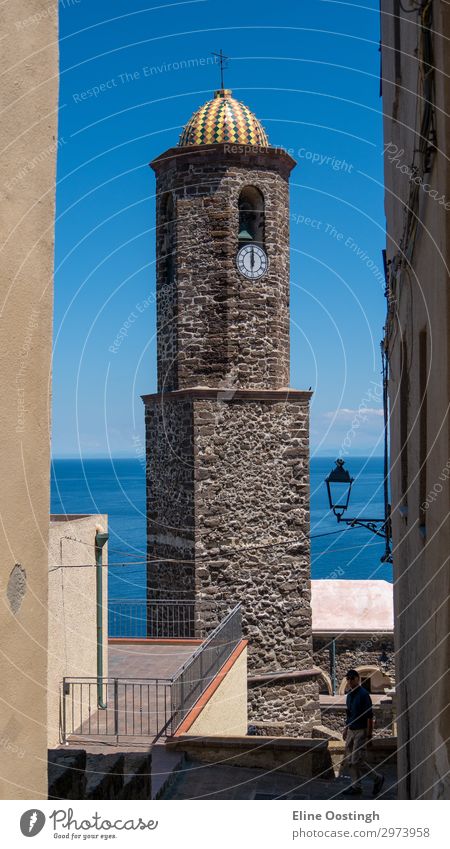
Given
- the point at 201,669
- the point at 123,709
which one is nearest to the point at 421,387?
the point at 201,669

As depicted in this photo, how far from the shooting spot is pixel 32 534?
16.1 feet

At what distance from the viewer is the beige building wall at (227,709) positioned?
42.8 ft

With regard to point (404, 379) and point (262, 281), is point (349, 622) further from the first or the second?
point (404, 379)

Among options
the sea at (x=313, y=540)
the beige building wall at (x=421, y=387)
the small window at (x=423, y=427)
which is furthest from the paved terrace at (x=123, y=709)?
the sea at (x=313, y=540)

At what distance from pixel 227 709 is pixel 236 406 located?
21.1 ft

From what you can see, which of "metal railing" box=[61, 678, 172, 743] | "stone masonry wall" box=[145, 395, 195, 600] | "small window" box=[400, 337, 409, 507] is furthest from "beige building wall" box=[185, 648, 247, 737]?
"small window" box=[400, 337, 409, 507]

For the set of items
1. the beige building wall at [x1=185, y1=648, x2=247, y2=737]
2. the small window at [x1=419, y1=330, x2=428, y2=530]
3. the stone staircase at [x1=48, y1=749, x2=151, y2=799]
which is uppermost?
the small window at [x1=419, y1=330, x2=428, y2=530]

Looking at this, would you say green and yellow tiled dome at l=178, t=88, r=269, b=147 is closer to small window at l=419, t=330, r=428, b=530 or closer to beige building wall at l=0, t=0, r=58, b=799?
small window at l=419, t=330, r=428, b=530

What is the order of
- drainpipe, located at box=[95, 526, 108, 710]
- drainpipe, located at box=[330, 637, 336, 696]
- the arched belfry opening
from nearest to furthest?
drainpipe, located at box=[95, 526, 108, 710], the arched belfry opening, drainpipe, located at box=[330, 637, 336, 696]

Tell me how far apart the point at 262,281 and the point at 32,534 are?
15254 mm

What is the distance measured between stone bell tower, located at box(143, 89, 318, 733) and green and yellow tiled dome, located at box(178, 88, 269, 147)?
3 cm

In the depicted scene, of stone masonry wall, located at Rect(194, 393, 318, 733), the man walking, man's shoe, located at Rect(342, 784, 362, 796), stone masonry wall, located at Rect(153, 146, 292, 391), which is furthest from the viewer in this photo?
stone masonry wall, located at Rect(153, 146, 292, 391)

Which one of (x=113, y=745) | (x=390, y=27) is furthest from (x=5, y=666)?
(x=113, y=745)

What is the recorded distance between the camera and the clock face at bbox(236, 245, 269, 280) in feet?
64.2
